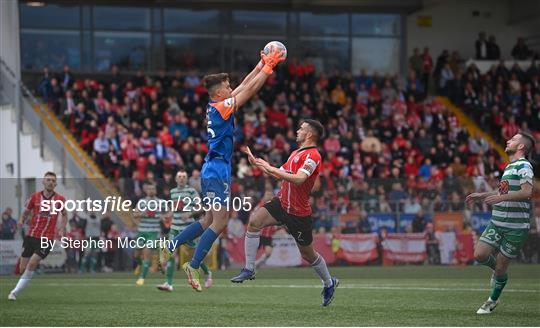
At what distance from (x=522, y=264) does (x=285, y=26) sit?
619 inches

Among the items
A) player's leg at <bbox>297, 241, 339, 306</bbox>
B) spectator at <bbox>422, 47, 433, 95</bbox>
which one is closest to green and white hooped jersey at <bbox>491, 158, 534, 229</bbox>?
player's leg at <bbox>297, 241, 339, 306</bbox>

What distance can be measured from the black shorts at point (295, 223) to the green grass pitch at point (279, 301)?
104 cm

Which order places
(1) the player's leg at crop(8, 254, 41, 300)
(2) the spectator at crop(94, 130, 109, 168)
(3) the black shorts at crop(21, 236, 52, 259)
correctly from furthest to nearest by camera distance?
(2) the spectator at crop(94, 130, 109, 168)
(3) the black shorts at crop(21, 236, 52, 259)
(1) the player's leg at crop(8, 254, 41, 300)

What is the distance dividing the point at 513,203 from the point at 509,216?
181mm

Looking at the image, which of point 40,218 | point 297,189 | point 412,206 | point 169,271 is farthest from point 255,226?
point 412,206

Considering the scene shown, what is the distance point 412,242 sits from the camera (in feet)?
84.3

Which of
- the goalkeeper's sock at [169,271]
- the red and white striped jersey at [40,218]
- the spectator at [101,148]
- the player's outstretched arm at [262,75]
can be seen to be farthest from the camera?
the spectator at [101,148]

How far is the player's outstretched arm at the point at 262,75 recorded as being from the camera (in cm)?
1208

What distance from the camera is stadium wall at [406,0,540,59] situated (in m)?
39.9

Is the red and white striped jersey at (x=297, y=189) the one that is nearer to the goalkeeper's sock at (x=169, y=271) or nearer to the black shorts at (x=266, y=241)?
the goalkeeper's sock at (x=169, y=271)

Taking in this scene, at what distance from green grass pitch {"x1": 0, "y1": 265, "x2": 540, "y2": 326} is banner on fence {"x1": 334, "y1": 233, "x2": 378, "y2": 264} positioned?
1.88 metres

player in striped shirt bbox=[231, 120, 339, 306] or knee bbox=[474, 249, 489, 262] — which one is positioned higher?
player in striped shirt bbox=[231, 120, 339, 306]

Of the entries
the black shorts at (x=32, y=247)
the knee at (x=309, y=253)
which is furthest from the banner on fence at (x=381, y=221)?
the knee at (x=309, y=253)

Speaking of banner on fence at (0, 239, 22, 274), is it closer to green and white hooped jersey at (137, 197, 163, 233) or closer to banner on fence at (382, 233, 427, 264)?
green and white hooped jersey at (137, 197, 163, 233)
